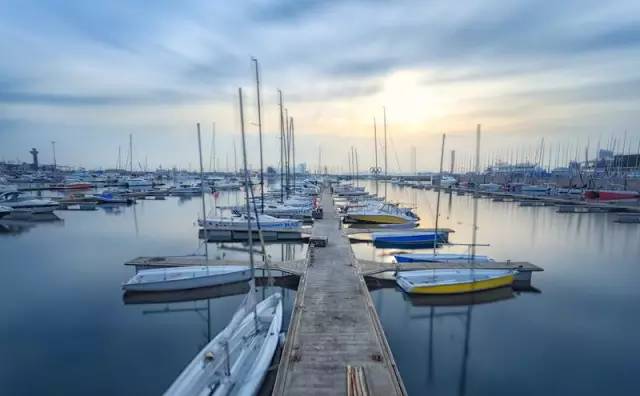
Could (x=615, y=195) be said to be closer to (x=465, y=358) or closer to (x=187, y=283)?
(x=465, y=358)

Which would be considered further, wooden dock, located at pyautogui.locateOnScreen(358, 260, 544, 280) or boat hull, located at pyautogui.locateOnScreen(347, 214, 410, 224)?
boat hull, located at pyautogui.locateOnScreen(347, 214, 410, 224)

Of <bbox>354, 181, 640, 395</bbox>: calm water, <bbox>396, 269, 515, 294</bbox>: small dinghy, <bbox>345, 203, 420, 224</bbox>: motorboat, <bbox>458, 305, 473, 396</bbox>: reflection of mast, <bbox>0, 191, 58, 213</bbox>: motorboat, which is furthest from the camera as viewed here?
<bbox>0, 191, 58, 213</bbox>: motorboat

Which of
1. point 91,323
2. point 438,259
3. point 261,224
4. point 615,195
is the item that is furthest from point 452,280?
point 615,195

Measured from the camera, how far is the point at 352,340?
10359 mm

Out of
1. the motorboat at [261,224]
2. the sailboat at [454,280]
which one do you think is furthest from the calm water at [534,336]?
the motorboat at [261,224]

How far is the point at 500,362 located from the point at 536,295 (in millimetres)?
8166

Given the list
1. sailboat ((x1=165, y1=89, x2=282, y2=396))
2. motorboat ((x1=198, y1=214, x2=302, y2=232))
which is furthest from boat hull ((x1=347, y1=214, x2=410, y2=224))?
sailboat ((x1=165, y1=89, x2=282, y2=396))

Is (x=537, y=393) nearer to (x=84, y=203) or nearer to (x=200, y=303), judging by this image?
(x=200, y=303)

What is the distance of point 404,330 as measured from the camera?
48.8 feet

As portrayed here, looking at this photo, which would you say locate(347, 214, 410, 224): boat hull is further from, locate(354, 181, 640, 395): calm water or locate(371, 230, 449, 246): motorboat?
locate(354, 181, 640, 395): calm water

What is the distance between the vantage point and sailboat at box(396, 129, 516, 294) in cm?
1712

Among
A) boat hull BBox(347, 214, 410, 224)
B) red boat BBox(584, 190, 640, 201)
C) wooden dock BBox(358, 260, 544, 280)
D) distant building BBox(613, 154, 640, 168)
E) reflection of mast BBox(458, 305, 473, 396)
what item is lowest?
reflection of mast BBox(458, 305, 473, 396)

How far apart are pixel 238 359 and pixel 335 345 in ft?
9.57

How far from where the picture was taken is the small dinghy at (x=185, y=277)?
1752 cm
